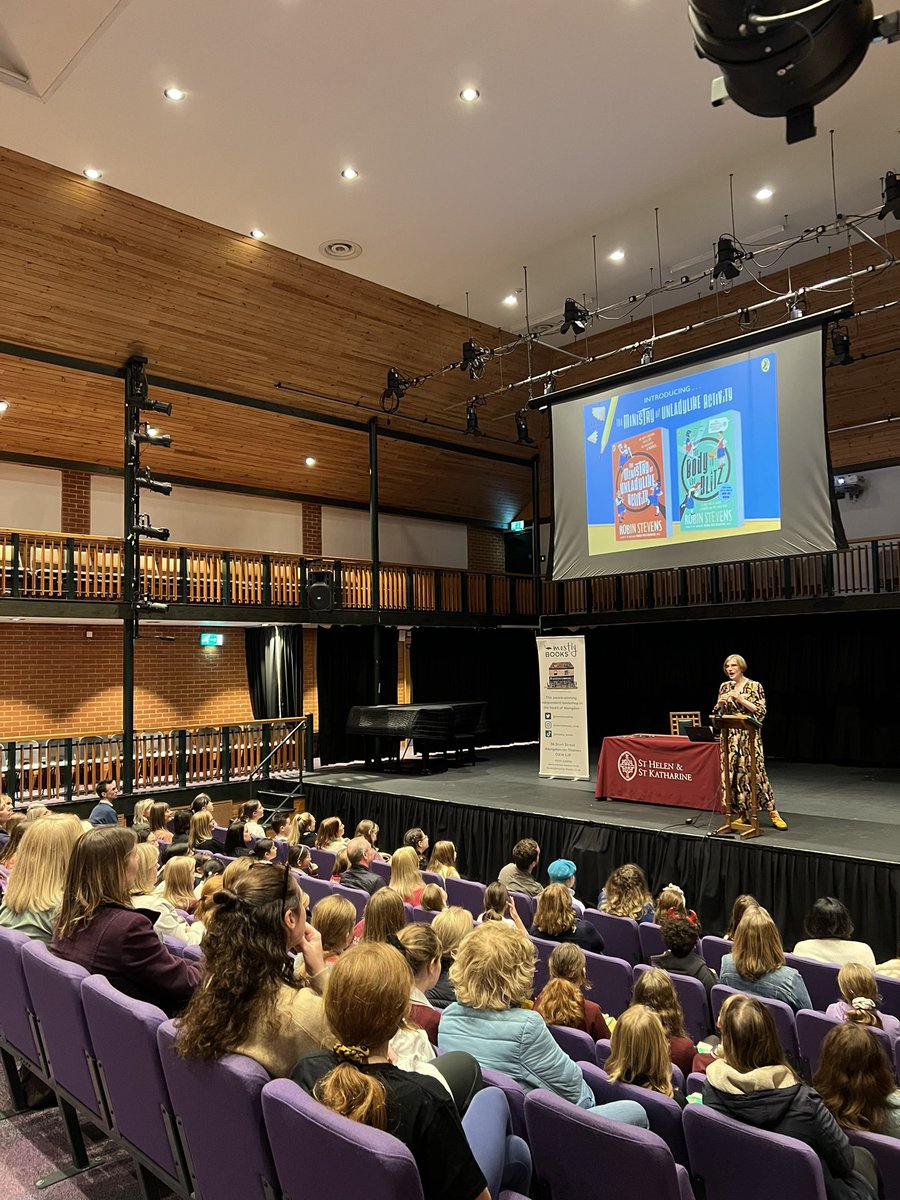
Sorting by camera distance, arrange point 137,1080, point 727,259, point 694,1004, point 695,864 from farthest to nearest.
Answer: point 727,259
point 695,864
point 694,1004
point 137,1080

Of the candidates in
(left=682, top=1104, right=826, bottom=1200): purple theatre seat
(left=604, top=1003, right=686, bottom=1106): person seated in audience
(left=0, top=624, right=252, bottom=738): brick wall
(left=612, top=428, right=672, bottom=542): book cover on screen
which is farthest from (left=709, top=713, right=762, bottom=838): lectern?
(left=0, top=624, right=252, bottom=738): brick wall

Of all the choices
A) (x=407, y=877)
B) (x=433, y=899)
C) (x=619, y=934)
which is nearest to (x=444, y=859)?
(x=407, y=877)

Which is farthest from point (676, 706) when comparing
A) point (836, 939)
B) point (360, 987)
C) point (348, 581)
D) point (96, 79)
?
point (360, 987)

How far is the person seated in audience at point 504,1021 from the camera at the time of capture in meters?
2.52

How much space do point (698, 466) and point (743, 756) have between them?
12.1 feet

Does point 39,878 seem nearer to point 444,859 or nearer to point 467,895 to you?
point 467,895

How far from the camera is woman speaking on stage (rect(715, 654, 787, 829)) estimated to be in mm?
7516

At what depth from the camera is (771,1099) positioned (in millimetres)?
2203

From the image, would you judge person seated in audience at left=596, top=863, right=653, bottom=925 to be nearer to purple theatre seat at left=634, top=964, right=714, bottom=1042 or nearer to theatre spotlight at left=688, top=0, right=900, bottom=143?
purple theatre seat at left=634, top=964, right=714, bottom=1042

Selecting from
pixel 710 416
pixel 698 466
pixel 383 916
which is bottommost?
pixel 383 916

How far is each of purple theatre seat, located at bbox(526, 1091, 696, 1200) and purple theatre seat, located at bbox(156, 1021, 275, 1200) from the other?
671mm

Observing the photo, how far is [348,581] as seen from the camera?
14.6m

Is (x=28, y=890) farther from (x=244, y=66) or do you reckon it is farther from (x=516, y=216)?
(x=516, y=216)

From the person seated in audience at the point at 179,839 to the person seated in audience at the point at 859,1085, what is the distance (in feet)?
14.8
